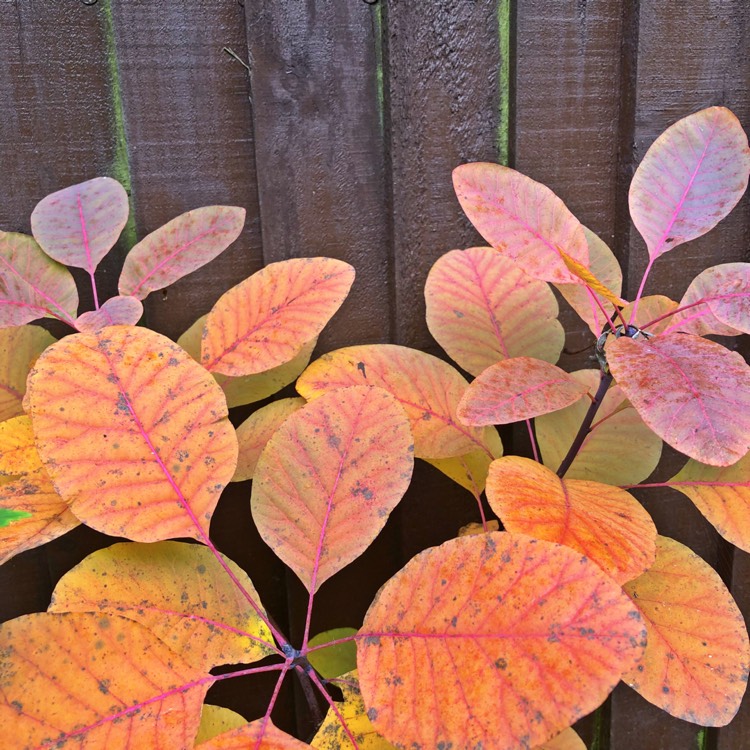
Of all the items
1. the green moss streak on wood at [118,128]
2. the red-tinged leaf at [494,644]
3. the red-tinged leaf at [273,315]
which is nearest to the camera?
the red-tinged leaf at [494,644]

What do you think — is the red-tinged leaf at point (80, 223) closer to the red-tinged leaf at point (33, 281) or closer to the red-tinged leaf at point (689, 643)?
the red-tinged leaf at point (33, 281)

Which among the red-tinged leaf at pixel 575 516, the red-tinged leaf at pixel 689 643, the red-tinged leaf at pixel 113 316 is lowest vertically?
the red-tinged leaf at pixel 689 643

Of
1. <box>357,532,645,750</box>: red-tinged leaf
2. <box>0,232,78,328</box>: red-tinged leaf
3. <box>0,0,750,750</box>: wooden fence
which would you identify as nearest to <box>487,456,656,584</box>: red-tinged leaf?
<box>357,532,645,750</box>: red-tinged leaf

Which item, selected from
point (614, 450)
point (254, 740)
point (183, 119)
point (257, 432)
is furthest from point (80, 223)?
point (614, 450)

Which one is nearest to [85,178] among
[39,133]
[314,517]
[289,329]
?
[39,133]

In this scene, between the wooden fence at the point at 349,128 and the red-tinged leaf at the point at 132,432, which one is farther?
the wooden fence at the point at 349,128

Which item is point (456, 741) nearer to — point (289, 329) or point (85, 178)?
point (289, 329)

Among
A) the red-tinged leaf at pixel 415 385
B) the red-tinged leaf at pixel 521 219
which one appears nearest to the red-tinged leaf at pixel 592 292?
the red-tinged leaf at pixel 521 219

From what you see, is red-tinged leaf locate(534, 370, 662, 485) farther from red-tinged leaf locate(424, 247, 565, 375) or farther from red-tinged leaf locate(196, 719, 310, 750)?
red-tinged leaf locate(196, 719, 310, 750)
